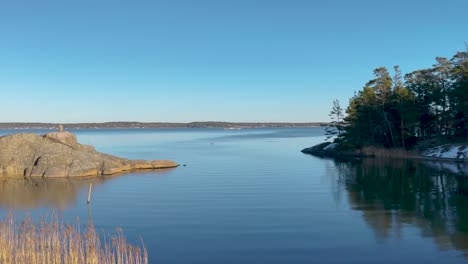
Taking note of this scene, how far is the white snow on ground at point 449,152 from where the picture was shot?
60.4 meters

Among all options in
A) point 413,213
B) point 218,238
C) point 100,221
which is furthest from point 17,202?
point 413,213

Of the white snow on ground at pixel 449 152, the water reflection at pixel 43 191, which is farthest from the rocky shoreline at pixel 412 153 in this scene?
the water reflection at pixel 43 191

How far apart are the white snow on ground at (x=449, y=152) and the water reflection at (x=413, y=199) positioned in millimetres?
6244

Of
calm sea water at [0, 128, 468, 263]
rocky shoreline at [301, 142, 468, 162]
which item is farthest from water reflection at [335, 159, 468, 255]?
rocky shoreline at [301, 142, 468, 162]

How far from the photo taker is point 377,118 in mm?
74062

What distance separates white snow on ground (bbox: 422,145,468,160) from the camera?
60400mm

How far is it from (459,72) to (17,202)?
2464 inches

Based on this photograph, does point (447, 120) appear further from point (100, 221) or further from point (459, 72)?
point (100, 221)

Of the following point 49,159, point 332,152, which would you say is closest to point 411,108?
point 332,152

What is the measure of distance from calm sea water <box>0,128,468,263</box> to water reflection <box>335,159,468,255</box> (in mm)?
69

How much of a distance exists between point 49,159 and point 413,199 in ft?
138

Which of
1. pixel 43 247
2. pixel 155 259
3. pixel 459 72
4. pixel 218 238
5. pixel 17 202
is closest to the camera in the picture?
pixel 43 247

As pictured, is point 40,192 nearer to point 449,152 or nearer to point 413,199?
point 413,199

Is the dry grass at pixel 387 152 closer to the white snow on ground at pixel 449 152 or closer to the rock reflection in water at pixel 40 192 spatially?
the white snow on ground at pixel 449 152
